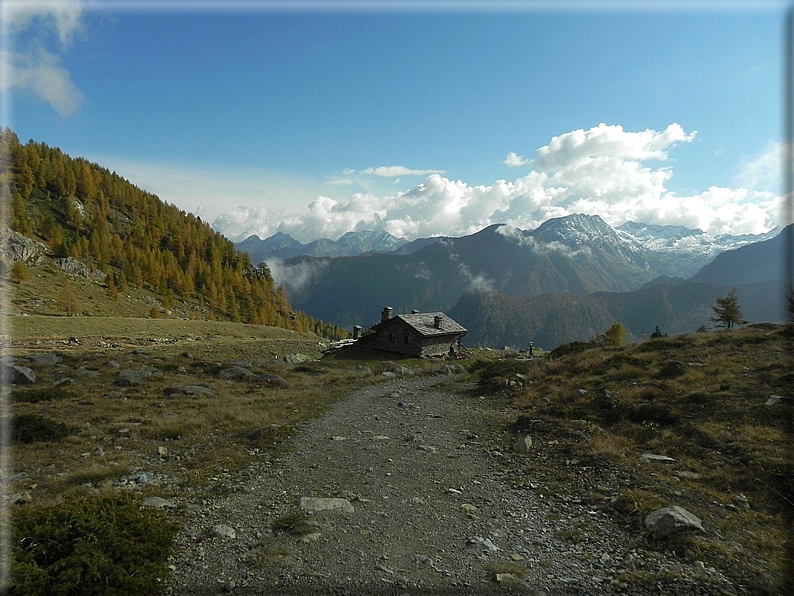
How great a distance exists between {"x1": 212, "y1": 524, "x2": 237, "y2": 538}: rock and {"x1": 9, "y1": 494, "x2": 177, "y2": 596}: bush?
0.83 m

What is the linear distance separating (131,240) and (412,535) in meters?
187

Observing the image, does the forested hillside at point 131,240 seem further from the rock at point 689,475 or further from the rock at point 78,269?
the rock at point 689,475

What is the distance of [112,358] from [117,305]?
89.2m

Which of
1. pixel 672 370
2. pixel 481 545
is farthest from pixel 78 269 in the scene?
pixel 481 545

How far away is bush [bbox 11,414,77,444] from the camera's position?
12.4 m

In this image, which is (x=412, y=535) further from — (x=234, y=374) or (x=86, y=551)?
(x=234, y=374)

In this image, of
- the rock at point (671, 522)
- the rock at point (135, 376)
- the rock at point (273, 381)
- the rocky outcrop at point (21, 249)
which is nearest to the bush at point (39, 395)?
the rock at point (135, 376)

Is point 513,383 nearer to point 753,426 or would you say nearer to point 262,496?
point 753,426

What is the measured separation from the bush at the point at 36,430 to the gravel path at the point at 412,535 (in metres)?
7.21

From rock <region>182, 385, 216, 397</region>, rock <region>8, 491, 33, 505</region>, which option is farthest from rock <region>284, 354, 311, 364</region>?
rock <region>8, 491, 33, 505</region>

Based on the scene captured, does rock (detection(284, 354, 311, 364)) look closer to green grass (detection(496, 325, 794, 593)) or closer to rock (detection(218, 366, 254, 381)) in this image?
rock (detection(218, 366, 254, 381))

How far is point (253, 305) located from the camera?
158 metres

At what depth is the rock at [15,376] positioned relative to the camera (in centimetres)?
2069

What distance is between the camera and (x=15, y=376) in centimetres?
2114
